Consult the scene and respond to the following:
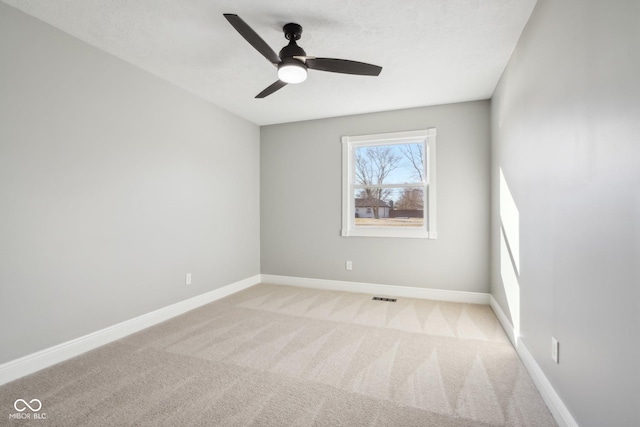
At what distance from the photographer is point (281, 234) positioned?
4.63m

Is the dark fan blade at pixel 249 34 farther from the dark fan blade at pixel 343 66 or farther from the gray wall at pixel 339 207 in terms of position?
the gray wall at pixel 339 207

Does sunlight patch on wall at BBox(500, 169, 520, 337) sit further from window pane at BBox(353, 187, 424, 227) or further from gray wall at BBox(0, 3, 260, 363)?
gray wall at BBox(0, 3, 260, 363)

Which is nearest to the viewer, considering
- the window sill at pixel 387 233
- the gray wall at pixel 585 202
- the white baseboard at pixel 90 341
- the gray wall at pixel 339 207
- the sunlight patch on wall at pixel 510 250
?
the gray wall at pixel 585 202

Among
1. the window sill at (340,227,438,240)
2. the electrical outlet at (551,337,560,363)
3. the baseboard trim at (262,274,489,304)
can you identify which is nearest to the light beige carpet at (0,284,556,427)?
the electrical outlet at (551,337,560,363)

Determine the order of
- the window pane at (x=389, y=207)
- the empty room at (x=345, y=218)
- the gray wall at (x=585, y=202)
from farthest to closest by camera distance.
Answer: the window pane at (x=389, y=207) → the empty room at (x=345, y=218) → the gray wall at (x=585, y=202)

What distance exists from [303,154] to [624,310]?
154 inches

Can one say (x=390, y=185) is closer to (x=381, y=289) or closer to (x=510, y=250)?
(x=381, y=289)

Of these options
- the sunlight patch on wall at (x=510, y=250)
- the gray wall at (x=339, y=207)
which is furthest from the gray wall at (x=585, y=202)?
the gray wall at (x=339, y=207)

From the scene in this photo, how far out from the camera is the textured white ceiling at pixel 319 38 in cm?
200

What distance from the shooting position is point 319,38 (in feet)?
7.69

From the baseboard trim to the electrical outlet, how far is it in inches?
81.4

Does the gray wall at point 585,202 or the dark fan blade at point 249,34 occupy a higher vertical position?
the dark fan blade at point 249,34

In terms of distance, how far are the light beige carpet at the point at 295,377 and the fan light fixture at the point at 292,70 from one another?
2.22m

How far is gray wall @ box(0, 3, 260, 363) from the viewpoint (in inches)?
79.4
